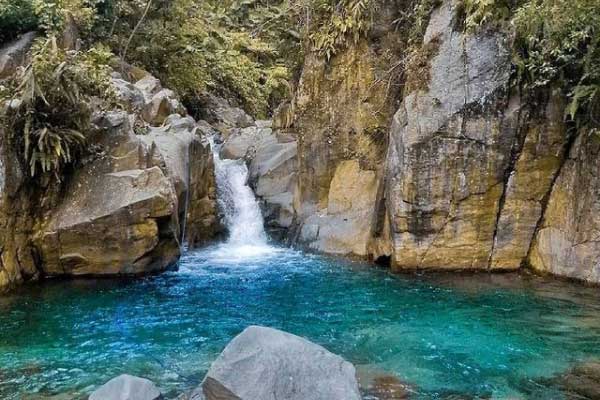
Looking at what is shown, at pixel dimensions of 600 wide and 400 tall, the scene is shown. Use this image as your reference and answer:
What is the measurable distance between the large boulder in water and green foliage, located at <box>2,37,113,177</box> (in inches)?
289

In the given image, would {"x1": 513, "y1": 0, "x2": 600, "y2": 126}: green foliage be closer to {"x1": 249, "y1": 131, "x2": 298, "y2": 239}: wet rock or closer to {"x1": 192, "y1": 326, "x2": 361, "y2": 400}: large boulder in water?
{"x1": 192, "y1": 326, "x2": 361, "y2": 400}: large boulder in water

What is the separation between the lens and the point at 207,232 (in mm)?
15867

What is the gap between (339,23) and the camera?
14531 millimetres

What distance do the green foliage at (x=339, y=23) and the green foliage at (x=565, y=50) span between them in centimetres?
425

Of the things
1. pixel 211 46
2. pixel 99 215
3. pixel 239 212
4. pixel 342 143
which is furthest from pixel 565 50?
pixel 211 46

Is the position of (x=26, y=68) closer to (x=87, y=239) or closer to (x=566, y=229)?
(x=87, y=239)

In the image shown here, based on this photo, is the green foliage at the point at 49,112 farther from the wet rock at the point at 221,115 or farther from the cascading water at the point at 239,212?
the wet rock at the point at 221,115

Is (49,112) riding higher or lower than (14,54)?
lower

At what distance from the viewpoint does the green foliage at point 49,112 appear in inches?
431

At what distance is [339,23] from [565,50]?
582 centimetres

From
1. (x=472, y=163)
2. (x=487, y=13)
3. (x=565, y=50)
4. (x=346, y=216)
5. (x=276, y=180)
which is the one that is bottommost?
(x=346, y=216)

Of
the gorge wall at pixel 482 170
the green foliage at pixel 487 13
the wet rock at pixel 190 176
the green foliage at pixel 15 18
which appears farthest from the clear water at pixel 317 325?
the green foliage at pixel 15 18

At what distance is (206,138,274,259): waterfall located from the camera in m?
15.9

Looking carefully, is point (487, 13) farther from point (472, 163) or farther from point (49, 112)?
point (49, 112)
